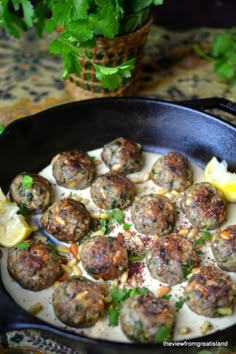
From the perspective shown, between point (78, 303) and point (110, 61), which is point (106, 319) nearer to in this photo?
point (78, 303)

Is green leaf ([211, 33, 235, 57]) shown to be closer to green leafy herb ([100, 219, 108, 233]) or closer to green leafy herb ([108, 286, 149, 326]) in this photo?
green leafy herb ([100, 219, 108, 233])

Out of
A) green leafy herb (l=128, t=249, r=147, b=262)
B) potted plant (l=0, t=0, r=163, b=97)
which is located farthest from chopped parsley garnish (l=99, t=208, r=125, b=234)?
potted plant (l=0, t=0, r=163, b=97)

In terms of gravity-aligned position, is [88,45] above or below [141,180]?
above

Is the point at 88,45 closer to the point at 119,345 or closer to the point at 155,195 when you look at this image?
the point at 155,195

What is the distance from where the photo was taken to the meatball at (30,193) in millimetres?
2480

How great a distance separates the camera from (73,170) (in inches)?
102

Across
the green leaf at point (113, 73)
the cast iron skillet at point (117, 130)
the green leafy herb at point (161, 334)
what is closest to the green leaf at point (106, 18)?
the green leaf at point (113, 73)

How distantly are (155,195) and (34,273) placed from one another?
0.67 meters

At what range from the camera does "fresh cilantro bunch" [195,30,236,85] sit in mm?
3422

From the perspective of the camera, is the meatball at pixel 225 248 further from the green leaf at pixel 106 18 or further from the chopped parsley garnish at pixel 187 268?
the green leaf at pixel 106 18

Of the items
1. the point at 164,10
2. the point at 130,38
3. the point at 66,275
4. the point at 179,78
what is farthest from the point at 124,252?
the point at 164,10

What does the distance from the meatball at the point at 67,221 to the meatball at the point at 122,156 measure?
1.20ft

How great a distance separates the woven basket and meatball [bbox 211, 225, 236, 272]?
1171 mm

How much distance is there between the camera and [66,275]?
2.26 m
